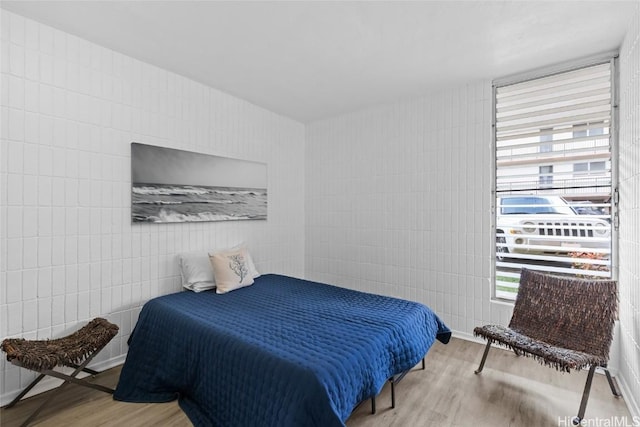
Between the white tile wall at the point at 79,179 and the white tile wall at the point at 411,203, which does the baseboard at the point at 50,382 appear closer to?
the white tile wall at the point at 79,179

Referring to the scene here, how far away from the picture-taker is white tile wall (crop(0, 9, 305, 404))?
2.14 m

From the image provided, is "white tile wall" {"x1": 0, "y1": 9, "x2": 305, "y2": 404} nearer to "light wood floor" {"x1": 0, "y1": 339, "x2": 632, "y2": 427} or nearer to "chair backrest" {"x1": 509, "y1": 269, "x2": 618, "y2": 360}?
"light wood floor" {"x1": 0, "y1": 339, "x2": 632, "y2": 427}

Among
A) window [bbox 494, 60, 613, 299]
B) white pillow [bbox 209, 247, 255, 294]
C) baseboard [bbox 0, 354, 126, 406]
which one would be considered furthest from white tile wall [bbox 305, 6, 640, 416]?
baseboard [bbox 0, 354, 126, 406]

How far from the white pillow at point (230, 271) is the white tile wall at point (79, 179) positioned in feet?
1.10

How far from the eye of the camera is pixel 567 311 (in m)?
2.46

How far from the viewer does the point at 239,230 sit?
364 centimetres

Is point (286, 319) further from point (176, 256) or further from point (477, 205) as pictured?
point (477, 205)

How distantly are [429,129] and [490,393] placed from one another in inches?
99.1

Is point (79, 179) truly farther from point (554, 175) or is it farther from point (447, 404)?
point (554, 175)

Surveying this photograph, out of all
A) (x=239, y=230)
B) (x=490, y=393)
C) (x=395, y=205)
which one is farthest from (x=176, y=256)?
(x=490, y=393)

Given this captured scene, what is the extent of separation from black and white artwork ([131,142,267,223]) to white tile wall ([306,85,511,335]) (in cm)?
101

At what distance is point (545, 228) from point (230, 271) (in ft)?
9.61

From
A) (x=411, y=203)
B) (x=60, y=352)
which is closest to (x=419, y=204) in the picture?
(x=411, y=203)

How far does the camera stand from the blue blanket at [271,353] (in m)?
1.58
